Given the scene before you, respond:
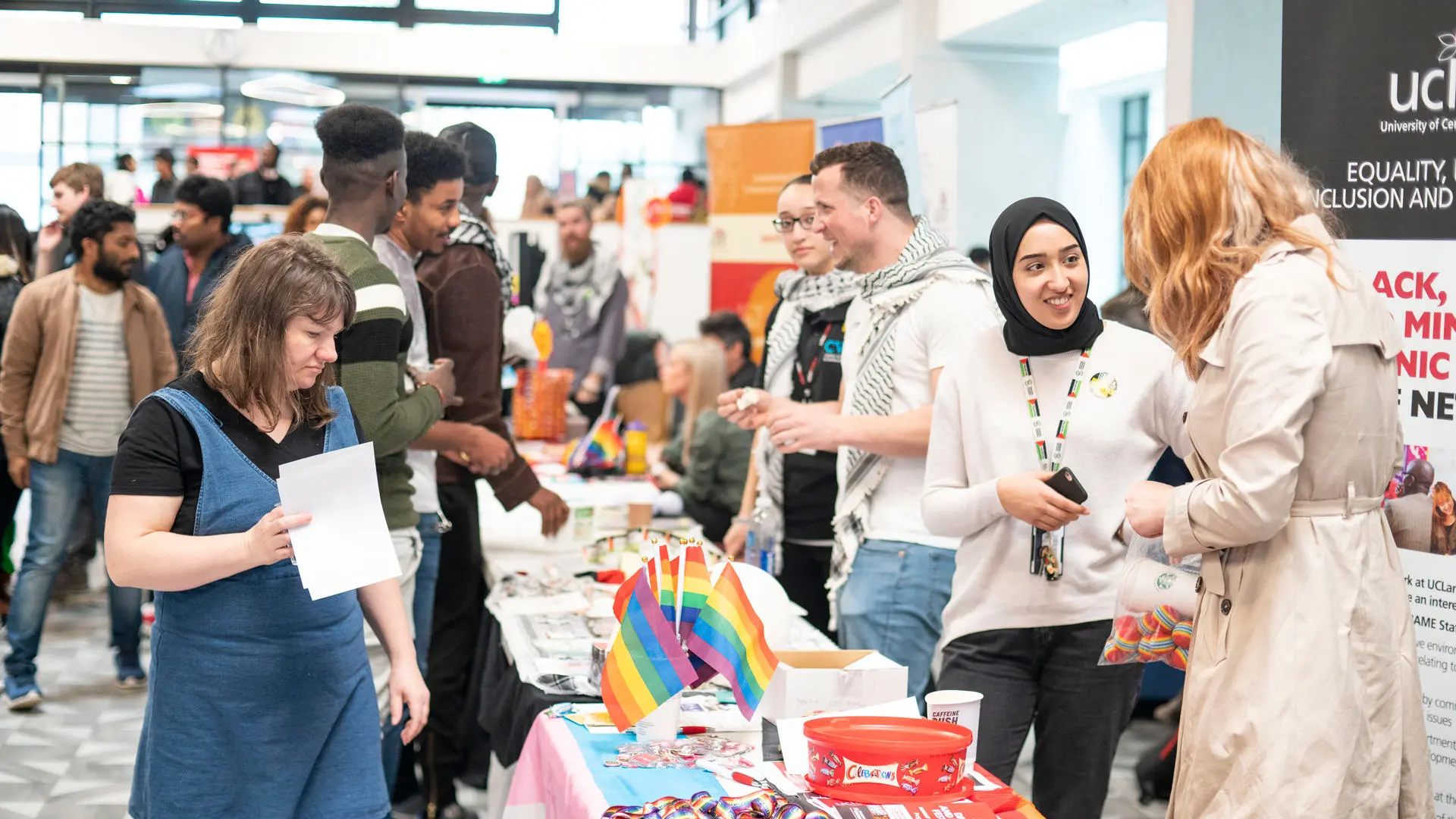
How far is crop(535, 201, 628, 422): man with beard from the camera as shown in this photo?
781 centimetres

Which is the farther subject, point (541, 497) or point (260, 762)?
point (541, 497)

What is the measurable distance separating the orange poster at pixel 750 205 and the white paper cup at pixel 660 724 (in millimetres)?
4313

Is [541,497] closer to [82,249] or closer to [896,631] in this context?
[896,631]

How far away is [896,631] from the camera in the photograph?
2.82m

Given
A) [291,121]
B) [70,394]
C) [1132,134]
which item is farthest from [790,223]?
[291,121]

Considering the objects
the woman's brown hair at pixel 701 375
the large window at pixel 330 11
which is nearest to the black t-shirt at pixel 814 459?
the woman's brown hair at pixel 701 375

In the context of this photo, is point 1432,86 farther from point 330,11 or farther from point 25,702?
point 330,11

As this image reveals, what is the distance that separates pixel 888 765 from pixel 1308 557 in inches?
24.1

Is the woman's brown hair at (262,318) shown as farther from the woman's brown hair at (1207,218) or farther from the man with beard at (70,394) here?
the man with beard at (70,394)

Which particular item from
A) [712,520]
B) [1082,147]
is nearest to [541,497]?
[712,520]

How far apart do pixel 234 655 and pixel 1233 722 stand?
140cm

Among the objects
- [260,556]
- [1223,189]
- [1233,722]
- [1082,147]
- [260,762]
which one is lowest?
[260,762]

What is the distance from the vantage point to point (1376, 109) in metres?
2.73

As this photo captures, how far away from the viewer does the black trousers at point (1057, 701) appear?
2.36 m
